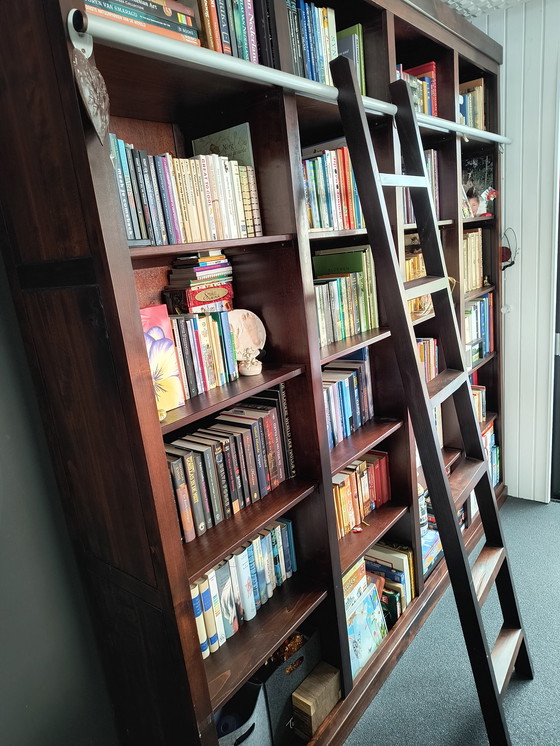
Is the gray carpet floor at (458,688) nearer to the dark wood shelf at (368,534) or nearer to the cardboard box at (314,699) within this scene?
the cardboard box at (314,699)

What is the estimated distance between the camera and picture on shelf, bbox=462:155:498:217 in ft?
7.89

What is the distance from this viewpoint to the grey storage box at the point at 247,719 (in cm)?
128

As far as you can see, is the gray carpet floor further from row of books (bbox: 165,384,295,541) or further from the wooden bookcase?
row of books (bbox: 165,384,295,541)

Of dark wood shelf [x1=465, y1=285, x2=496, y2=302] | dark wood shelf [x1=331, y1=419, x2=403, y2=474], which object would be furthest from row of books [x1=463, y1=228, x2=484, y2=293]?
dark wood shelf [x1=331, y1=419, x2=403, y2=474]

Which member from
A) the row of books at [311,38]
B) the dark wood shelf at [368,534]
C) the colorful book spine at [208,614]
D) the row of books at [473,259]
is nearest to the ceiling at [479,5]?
the row of books at [473,259]

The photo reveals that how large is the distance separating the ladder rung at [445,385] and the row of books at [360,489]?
43cm

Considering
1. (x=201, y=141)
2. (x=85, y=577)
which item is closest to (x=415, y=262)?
(x=201, y=141)

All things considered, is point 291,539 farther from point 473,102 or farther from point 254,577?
point 473,102

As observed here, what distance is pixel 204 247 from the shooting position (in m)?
1.09

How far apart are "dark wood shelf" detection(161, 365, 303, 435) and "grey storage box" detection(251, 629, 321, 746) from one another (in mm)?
798

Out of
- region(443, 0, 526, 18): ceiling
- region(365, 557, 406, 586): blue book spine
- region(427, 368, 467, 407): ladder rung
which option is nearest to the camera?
region(427, 368, 467, 407): ladder rung

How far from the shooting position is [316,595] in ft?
4.77

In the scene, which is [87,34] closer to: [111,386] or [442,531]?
[111,386]

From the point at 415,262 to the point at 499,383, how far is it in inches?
43.0
